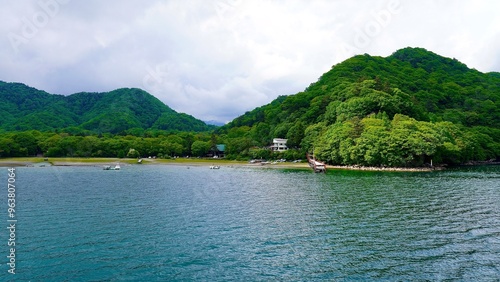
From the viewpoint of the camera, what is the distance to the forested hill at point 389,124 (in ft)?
301

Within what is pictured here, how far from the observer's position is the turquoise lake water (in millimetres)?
19688

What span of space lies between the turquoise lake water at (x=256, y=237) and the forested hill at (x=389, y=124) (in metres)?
46.2

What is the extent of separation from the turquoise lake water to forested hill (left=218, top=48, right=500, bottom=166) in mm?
46228

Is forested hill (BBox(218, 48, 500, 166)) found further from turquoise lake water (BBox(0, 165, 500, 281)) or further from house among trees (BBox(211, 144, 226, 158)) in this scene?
turquoise lake water (BBox(0, 165, 500, 281))

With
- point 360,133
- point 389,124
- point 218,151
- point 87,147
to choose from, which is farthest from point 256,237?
point 87,147

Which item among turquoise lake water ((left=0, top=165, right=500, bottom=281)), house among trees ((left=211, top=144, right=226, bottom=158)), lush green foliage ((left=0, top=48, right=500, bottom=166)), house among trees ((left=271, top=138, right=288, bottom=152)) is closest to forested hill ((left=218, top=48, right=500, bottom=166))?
lush green foliage ((left=0, top=48, right=500, bottom=166))

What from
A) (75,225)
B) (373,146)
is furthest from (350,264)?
(373,146)

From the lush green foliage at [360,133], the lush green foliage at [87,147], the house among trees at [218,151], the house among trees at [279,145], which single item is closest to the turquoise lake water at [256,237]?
the lush green foliage at [360,133]

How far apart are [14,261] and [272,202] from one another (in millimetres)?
26793

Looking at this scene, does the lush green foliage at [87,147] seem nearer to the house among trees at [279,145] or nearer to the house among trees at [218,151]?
the house among trees at [218,151]

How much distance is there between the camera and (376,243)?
980 inches

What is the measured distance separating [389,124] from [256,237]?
293 ft

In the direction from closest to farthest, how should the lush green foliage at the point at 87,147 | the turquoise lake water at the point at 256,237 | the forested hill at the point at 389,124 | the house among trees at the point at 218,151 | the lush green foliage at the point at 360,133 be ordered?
the turquoise lake water at the point at 256,237
the forested hill at the point at 389,124
the lush green foliage at the point at 360,133
the lush green foliage at the point at 87,147
the house among trees at the point at 218,151

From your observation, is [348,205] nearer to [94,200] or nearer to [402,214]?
[402,214]
